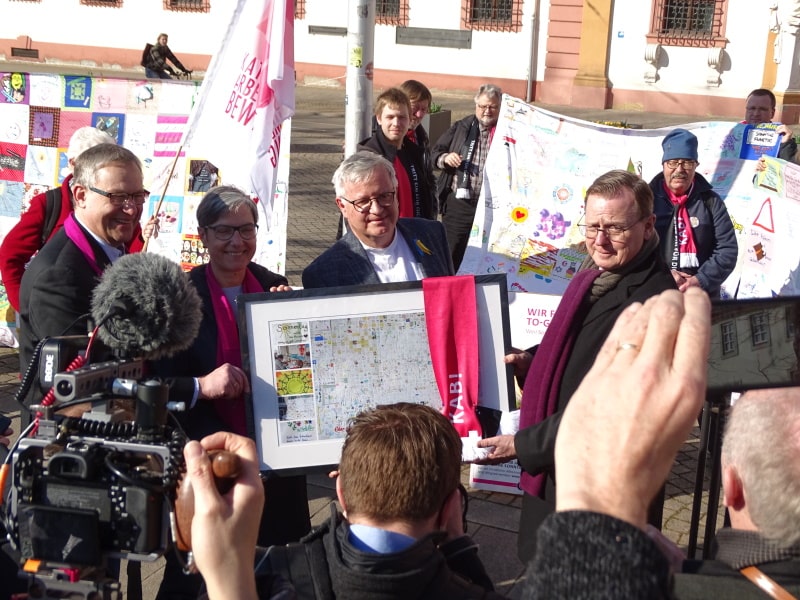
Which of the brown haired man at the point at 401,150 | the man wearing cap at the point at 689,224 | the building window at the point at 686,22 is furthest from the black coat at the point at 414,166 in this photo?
the building window at the point at 686,22

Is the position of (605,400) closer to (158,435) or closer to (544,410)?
(158,435)

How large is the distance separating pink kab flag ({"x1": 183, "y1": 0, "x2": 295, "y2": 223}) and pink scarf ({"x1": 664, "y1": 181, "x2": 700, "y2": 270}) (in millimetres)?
2342

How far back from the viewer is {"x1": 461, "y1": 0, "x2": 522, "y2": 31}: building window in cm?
2397

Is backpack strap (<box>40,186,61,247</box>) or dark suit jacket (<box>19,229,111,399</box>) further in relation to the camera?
backpack strap (<box>40,186,61,247</box>)

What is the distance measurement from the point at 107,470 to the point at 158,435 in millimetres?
141

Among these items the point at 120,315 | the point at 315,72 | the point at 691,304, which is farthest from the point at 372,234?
the point at 315,72

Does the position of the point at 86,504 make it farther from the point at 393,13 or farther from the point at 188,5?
the point at 188,5

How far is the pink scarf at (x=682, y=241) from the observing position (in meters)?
5.35

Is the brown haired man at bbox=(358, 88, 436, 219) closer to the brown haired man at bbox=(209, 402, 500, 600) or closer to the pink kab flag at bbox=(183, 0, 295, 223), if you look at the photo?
the pink kab flag at bbox=(183, 0, 295, 223)

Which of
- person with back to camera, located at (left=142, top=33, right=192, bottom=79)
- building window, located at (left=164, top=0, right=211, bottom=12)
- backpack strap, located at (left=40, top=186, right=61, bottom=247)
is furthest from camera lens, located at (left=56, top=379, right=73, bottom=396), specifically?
building window, located at (left=164, top=0, right=211, bottom=12)

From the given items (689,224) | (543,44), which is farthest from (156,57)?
(689,224)

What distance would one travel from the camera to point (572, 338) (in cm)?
335

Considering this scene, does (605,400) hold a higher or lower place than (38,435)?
higher

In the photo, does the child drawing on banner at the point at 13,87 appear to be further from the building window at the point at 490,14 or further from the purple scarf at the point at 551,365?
the building window at the point at 490,14
